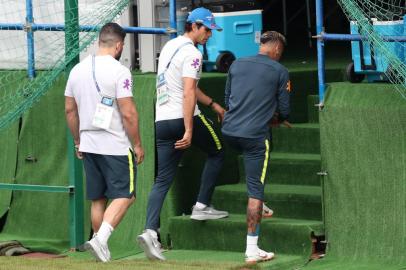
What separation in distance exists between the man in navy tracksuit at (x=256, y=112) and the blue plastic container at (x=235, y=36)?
5.70 ft

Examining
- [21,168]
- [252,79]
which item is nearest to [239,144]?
[252,79]

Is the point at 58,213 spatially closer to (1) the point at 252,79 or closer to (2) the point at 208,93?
(2) the point at 208,93

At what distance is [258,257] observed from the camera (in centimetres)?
948

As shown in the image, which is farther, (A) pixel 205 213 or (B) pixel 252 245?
(A) pixel 205 213

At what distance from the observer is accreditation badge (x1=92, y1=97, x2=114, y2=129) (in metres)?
9.12

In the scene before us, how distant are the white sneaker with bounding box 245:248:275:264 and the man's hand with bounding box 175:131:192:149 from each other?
0.94 meters

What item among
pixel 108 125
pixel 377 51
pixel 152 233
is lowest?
pixel 152 233

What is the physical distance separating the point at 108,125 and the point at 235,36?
2516 mm

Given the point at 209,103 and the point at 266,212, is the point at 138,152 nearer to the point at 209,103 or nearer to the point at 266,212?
the point at 209,103

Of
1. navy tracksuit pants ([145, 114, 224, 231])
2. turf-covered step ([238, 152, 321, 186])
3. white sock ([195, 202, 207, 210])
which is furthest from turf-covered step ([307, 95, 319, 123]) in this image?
white sock ([195, 202, 207, 210])

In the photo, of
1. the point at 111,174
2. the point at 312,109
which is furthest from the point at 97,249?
the point at 312,109

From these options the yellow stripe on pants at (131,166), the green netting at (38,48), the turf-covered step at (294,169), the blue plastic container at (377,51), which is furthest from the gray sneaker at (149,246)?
the blue plastic container at (377,51)

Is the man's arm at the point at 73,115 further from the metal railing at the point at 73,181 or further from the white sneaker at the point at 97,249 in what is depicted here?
the metal railing at the point at 73,181

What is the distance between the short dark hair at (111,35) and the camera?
9203 mm
